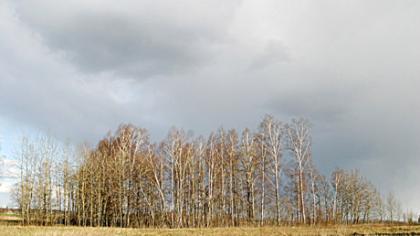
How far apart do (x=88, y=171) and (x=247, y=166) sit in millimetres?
23578

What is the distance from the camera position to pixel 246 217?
5491 centimetres

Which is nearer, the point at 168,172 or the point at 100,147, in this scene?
the point at 168,172

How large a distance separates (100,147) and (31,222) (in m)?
21.7

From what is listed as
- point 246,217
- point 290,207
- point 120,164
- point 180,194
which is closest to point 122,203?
point 120,164

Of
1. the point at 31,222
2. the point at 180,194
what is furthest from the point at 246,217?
the point at 31,222

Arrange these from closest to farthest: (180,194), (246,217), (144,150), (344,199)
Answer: (180,194)
(246,217)
(144,150)
(344,199)

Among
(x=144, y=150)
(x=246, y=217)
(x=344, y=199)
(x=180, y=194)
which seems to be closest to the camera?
(x=180, y=194)

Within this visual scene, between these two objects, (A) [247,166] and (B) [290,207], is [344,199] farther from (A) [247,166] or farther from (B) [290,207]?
(A) [247,166]

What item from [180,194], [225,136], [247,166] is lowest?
[180,194]

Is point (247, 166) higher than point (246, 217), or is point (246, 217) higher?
point (247, 166)

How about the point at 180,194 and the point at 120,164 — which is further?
the point at 120,164

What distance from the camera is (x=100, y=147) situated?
7250cm

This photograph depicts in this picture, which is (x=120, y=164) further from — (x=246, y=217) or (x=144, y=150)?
(x=246, y=217)

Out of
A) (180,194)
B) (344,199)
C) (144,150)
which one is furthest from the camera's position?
(344,199)
